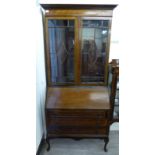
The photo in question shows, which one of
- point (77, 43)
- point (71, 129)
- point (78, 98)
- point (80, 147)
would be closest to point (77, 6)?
point (77, 43)

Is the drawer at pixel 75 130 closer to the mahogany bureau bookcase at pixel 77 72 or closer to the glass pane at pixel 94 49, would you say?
the mahogany bureau bookcase at pixel 77 72

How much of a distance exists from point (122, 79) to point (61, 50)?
3.77 feet

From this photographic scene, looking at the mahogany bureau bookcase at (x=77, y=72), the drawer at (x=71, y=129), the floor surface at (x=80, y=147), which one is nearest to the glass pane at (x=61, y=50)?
the mahogany bureau bookcase at (x=77, y=72)

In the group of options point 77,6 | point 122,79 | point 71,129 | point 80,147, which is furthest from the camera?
point 80,147

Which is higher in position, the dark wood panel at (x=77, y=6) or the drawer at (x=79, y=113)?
the dark wood panel at (x=77, y=6)

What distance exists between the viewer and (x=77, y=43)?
1.96 meters


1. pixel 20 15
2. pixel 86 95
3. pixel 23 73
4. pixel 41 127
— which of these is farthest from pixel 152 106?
pixel 41 127

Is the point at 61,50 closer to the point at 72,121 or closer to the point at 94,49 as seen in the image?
the point at 94,49

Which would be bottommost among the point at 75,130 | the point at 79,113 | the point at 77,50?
the point at 75,130

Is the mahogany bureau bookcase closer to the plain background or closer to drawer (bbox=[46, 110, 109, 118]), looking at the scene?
drawer (bbox=[46, 110, 109, 118])

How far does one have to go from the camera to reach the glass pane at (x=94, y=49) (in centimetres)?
195

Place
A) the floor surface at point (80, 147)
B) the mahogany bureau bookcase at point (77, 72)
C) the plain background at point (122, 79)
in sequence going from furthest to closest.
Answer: the floor surface at point (80, 147), the mahogany bureau bookcase at point (77, 72), the plain background at point (122, 79)

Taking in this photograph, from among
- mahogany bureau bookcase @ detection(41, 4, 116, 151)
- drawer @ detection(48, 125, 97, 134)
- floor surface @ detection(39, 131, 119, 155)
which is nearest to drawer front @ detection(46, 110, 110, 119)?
mahogany bureau bookcase @ detection(41, 4, 116, 151)

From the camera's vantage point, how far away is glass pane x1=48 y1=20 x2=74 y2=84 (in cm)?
194
